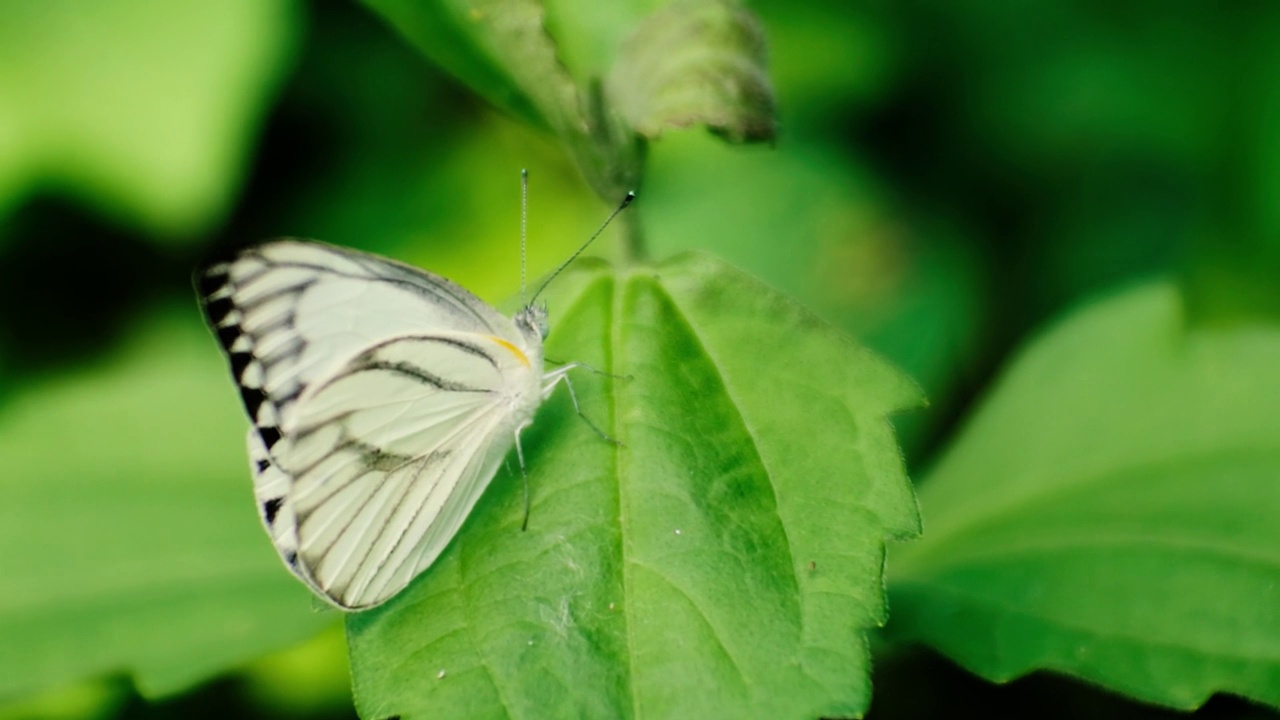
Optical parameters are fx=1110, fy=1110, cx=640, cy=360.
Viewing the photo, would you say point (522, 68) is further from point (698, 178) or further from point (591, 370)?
point (698, 178)

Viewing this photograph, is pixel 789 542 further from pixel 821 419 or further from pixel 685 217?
pixel 685 217

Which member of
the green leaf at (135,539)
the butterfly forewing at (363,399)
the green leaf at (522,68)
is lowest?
the green leaf at (135,539)

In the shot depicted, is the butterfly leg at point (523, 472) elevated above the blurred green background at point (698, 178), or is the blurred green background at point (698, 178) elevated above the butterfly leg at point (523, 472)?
the blurred green background at point (698, 178)

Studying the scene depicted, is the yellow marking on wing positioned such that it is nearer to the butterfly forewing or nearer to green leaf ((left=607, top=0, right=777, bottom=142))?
the butterfly forewing

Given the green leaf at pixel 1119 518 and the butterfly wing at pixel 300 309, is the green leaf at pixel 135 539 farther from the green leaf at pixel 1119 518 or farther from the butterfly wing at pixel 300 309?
the green leaf at pixel 1119 518

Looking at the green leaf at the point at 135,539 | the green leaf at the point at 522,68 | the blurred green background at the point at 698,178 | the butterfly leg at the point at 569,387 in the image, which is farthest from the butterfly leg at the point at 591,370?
the blurred green background at the point at 698,178

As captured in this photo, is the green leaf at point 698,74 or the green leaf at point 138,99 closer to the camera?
the green leaf at point 698,74

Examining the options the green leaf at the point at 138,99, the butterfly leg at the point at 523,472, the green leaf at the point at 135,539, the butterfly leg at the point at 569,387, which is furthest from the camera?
the green leaf at the point at 138,99

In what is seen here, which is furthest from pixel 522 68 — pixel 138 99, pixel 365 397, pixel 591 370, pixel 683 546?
pixel 138 99
